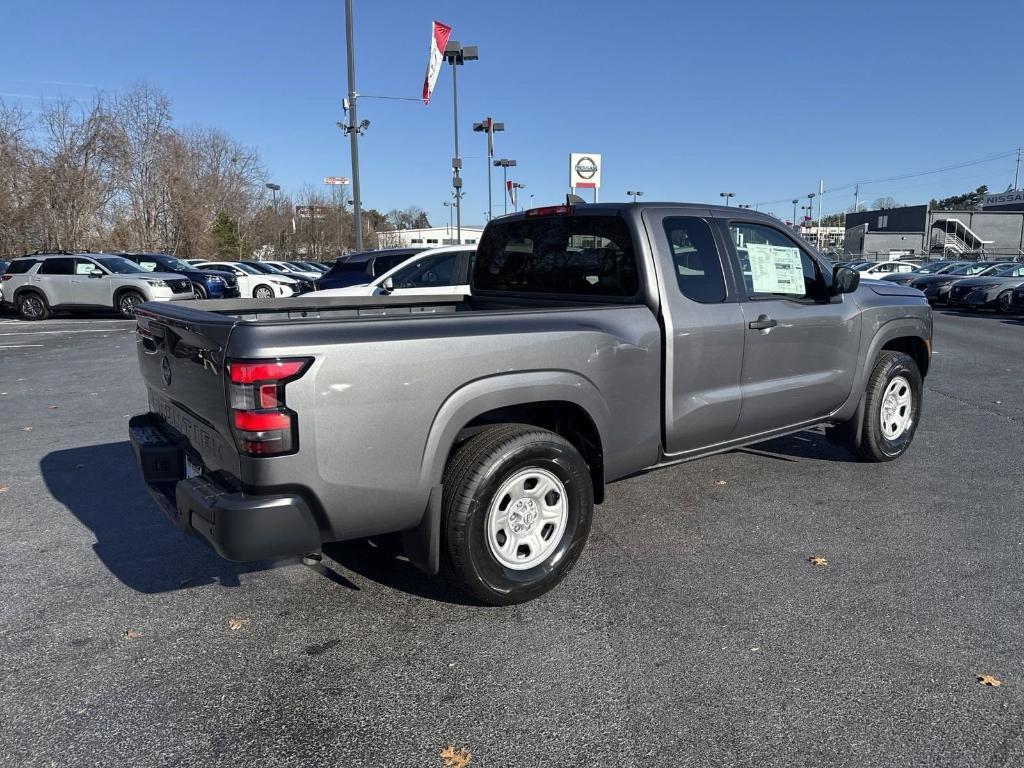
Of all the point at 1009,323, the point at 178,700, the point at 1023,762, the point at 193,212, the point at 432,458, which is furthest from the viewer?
the point at 193,212

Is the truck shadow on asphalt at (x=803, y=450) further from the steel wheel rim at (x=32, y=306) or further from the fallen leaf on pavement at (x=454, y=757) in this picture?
the steel wheel rim at (x=32, y=306)

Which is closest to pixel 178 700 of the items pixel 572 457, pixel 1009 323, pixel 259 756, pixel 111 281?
pixel 259 756

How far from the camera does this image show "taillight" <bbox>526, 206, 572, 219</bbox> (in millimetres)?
4746

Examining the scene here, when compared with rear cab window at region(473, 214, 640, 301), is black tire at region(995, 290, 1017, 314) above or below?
below

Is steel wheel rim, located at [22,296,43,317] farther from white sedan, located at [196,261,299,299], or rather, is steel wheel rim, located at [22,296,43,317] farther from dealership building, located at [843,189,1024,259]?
dealership building, located at [843,189,1024,259]

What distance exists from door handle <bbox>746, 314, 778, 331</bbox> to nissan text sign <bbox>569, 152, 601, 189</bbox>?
7.96 m

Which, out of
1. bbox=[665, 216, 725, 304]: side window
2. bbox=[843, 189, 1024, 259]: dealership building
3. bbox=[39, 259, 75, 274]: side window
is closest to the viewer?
bbox=[665, 216, 725, 304]: side window

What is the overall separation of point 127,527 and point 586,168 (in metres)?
9.51

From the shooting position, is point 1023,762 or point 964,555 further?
point 964,555

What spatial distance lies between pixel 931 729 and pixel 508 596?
1.74 metres

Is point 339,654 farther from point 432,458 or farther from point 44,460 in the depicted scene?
point 44,460

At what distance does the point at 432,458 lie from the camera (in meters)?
3.30

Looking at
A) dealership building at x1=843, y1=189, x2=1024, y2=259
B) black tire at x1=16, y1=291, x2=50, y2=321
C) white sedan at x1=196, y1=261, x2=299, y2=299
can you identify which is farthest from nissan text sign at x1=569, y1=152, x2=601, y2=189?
dealership building at x1=843, y1=189, x2=1024, y2=259

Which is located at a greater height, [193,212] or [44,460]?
[193,212]
